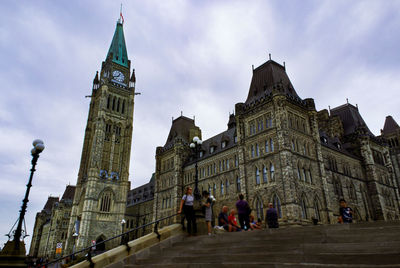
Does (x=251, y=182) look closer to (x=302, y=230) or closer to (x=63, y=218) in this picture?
(x=302, y=230)

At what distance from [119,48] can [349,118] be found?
57152 millimetres

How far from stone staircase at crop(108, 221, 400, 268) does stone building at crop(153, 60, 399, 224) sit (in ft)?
62.5

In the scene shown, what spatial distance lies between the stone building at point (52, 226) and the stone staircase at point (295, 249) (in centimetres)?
7127

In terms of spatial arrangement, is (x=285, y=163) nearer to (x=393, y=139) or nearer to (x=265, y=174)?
(x=265, y=174)

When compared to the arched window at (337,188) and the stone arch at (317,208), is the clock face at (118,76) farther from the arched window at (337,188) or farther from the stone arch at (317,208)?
the stone arch at (317,208)

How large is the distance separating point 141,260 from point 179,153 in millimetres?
36371

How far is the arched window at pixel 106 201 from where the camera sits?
193 ft

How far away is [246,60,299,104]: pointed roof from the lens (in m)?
36.2

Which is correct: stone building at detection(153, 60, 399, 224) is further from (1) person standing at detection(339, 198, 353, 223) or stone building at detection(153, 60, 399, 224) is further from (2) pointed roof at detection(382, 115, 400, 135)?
(1) person standing at detection(339, 198, 353, 223)

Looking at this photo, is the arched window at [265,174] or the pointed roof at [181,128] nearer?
the arched window at [265,174]

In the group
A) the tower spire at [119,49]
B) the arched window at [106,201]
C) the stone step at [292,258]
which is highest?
the tower spire at [119,49]

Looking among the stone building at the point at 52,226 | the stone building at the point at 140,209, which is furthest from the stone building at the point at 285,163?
the stone building at the point at 52,226

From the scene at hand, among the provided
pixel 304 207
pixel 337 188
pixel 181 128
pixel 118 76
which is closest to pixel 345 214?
pixel 304 207

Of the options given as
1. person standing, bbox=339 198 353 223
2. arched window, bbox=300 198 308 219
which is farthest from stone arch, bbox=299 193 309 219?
person standing, bbox=339 198 353 223
